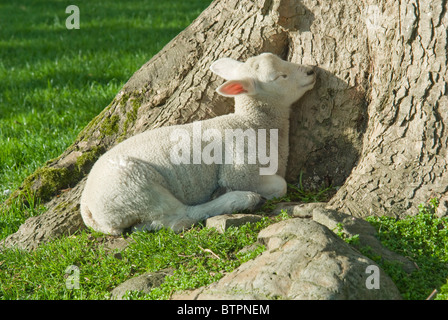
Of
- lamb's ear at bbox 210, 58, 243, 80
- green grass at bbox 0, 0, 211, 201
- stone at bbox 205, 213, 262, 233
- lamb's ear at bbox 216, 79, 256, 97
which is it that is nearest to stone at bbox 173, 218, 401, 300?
stone at bbox 205, 213, 262, 233

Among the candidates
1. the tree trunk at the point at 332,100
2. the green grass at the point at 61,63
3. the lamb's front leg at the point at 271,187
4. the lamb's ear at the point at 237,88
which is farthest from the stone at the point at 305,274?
the green grass at the point at 61,63

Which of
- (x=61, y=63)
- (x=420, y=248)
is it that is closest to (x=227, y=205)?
(x=420, y=248)

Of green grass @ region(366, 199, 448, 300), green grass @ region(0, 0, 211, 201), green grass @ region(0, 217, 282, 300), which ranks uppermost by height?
green grass @ region(0, 0, 211, 201)

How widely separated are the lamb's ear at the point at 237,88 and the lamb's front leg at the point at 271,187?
2.31 feet

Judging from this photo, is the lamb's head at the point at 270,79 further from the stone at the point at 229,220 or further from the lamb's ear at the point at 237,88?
the stone at the point at 229,220

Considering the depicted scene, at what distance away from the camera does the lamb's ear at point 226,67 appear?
4816 mm

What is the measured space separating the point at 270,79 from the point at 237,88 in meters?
0.28

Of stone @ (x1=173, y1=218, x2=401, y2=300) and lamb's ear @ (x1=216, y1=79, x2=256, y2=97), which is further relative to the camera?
lamb's ear @ (x1=216, y1=79, x2=256, y2=97)

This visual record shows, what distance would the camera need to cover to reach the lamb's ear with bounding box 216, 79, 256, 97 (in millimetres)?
4547

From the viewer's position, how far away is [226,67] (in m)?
4.87

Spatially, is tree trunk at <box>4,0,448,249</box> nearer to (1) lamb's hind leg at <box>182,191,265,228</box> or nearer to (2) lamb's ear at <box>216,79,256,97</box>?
(2) lamb's ear at <box>216,79,256,97</box>

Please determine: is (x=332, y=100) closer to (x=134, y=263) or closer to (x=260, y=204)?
(x=260, y=204)

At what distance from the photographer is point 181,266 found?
372 centimetres
